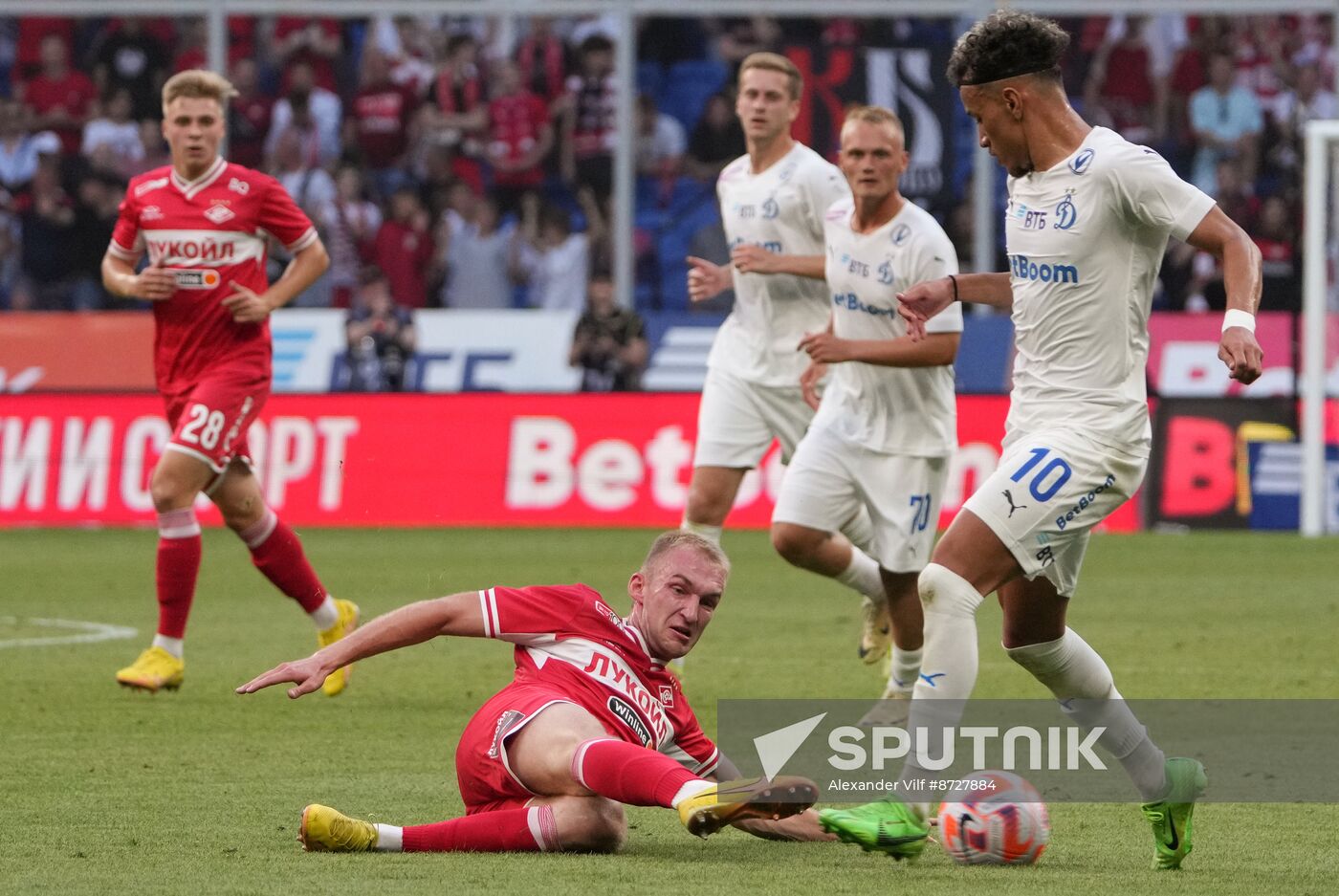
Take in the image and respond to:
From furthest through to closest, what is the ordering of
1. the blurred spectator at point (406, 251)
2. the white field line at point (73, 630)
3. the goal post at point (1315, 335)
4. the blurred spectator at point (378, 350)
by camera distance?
the blurred spectator at point (406, 251) < the blurred spectator at point (378, 350) < the goal post at point (1315, 335) < the white field line at point (73, 630)

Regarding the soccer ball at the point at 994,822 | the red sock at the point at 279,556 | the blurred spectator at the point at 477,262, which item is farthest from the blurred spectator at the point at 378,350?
the soccer ball at the point at 994,822

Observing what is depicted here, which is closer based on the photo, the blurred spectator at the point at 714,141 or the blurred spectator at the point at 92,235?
the blurred spectator at the point at 92,235

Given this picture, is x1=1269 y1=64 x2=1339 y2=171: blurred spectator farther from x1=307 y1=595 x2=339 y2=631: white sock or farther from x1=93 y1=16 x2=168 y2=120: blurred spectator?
x1=307 y1=595 x2=339 y2=631: white sock

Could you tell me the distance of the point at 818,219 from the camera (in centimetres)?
923

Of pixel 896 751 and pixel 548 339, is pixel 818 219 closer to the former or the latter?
pixel 896 751

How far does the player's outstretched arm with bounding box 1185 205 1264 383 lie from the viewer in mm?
4988

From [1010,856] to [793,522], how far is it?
9.79 ft

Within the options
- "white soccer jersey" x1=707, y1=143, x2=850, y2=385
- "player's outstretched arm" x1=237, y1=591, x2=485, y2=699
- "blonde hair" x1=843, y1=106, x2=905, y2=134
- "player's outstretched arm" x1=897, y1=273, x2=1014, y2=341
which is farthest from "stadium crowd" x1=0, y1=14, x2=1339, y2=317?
"player's outstretched arm" x1=237, y1=591, x2=485, y2=699

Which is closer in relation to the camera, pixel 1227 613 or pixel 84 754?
pixel 84 754

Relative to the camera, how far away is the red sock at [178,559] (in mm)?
8586

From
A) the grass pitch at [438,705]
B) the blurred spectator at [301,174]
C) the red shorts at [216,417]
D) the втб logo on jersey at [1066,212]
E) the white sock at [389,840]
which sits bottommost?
the grass pitch at [438,705]

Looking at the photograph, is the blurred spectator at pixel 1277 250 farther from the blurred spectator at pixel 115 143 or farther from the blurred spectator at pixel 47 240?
the blurred spectator at pixel 47 240

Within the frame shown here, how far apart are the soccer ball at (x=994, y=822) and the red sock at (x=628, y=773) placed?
2.29 feet

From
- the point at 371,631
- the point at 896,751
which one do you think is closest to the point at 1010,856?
the point at 896,751
